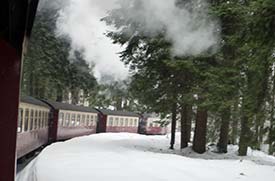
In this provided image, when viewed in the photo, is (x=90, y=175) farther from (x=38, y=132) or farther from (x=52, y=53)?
(x=52, y=53)

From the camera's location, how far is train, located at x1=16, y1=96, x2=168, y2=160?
1552cm

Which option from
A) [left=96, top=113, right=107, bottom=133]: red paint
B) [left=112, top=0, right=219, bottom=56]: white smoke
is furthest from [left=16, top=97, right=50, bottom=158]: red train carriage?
[left=96, top=113, right=107, bottom=133]: red paint

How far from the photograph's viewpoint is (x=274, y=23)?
871 cm

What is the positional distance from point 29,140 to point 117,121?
2175 cm

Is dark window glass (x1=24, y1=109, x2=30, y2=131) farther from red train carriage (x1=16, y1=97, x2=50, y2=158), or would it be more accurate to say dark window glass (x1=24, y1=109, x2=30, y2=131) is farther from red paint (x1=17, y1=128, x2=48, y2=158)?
red paint (x1=17, y1=128, x2=48, y2=158)

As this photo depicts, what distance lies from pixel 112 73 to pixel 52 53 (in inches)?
439

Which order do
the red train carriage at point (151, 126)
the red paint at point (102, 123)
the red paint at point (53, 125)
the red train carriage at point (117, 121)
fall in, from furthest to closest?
the red train carriage at point (151, 126), the red train carriage at point (117, 121), the red paint at point (102, 123), the red paint at point (53, 125)

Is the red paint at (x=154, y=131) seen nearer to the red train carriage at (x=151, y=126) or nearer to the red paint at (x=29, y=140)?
the red train carriage at (x=151, y=126)

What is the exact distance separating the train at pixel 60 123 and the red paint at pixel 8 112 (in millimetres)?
6625

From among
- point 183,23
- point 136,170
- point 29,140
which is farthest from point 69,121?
point 136,170

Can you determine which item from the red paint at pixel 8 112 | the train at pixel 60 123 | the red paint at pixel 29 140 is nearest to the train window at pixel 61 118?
the train at pixel 60 123

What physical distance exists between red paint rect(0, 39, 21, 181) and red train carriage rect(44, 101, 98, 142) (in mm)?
17001

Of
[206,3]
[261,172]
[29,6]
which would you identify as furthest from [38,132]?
[29,6]

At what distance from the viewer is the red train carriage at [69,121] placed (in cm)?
2456
